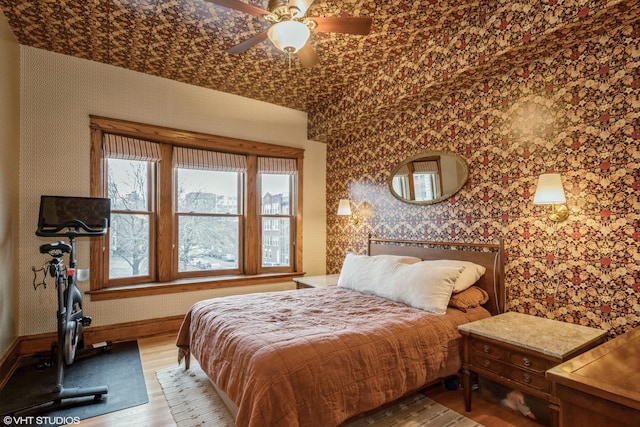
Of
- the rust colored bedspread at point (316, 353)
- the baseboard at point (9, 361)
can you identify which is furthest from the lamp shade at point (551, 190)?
the baseboard at point (9, 361)

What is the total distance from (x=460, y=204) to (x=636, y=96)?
4.76ft

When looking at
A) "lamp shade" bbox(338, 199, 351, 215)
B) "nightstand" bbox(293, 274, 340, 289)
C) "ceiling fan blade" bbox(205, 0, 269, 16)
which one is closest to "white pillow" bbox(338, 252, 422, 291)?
"nightstand" bbox(293, 274, 340, 289)

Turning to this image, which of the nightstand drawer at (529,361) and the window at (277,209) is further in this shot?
the window at (277,209)

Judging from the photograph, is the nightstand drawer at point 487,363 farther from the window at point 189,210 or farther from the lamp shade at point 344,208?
the window at point 189,210

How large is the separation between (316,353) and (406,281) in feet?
4.29

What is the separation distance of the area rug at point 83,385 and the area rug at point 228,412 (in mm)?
256

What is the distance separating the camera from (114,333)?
3648 mm

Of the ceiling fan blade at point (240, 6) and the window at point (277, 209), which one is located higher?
the ceiling fan blade at point (240, 6)

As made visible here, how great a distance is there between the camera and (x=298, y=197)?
195 inches

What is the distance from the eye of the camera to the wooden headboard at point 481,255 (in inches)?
112

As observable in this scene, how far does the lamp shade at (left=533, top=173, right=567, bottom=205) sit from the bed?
0.64 m

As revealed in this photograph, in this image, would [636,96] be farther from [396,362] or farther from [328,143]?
[328,143]

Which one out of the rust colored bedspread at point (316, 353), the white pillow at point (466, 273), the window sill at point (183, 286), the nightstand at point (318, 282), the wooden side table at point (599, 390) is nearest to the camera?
the wooden side table at point (599, 390)

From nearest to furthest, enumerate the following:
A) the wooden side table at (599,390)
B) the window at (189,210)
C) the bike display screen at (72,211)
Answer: the wooden side table at (599,390) → the bike display screen at (72,211) → the window at (189,210)
